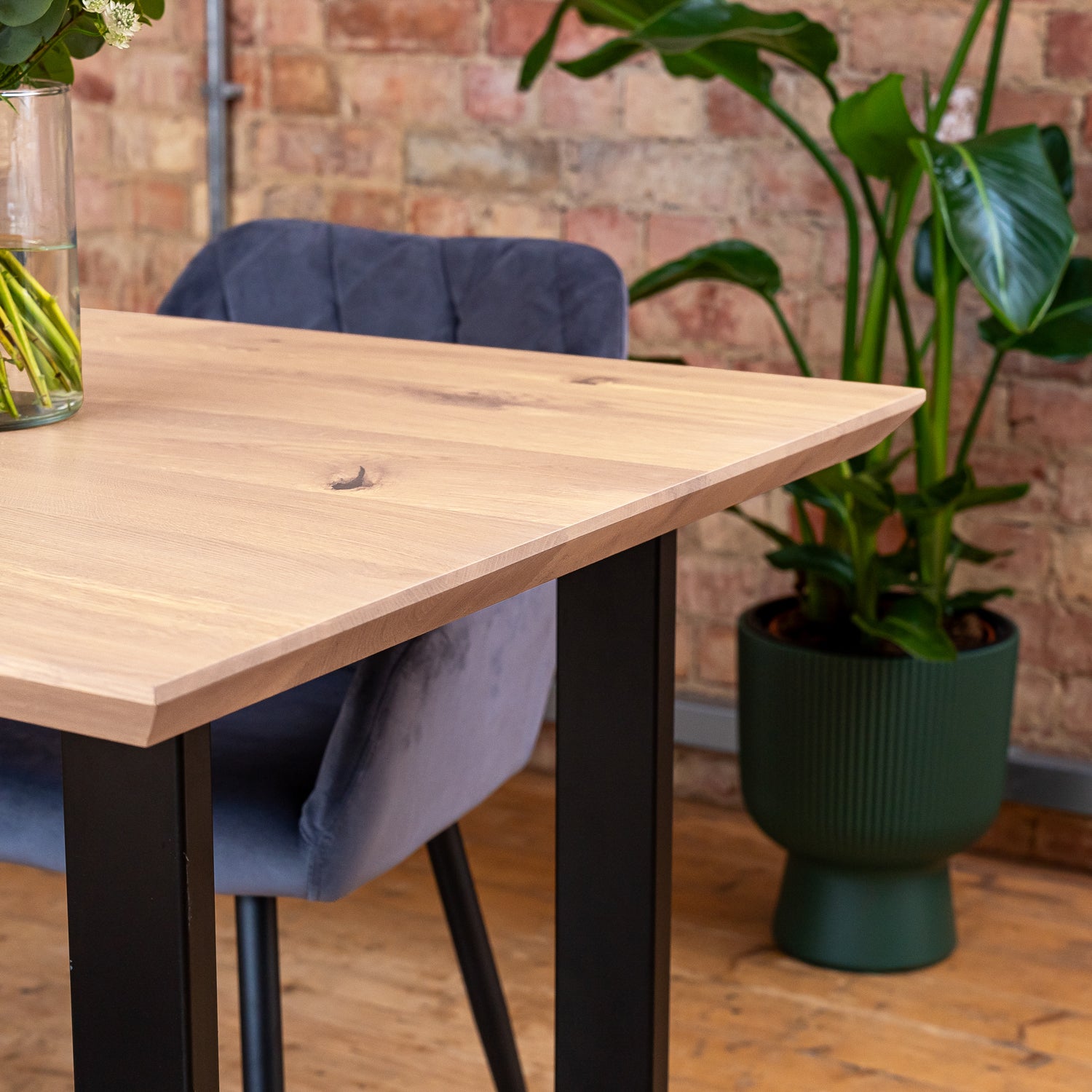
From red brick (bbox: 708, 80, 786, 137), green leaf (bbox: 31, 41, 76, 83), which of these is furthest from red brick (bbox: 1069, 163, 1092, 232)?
green leaf (bbox: 31, 41, 76, 83)

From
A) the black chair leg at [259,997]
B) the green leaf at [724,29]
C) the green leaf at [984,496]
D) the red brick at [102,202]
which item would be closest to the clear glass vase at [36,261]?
the black chair leg at [259,997]

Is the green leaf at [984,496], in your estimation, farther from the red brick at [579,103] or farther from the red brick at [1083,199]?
the red brick at [579,103]

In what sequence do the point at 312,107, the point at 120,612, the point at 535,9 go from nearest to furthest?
the point at 120,612
the point at 535,9
the point at 312,107

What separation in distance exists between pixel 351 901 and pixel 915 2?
1.27m

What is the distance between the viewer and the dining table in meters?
0.53

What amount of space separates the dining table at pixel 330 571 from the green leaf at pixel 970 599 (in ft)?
2.60

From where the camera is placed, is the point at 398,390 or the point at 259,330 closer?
the point at 398,390

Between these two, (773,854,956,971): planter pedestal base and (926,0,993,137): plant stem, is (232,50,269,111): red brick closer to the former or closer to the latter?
(926,0,993,137): plant stem

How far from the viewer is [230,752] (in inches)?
43.1

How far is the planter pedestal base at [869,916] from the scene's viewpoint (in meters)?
1.74

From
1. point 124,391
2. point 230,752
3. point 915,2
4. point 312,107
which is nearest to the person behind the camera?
point 124,391

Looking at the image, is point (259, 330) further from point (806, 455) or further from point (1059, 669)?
point (1059, 669)

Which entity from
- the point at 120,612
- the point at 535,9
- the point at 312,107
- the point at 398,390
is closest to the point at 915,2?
the point at 535,9

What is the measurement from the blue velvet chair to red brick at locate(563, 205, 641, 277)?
0.73 m
